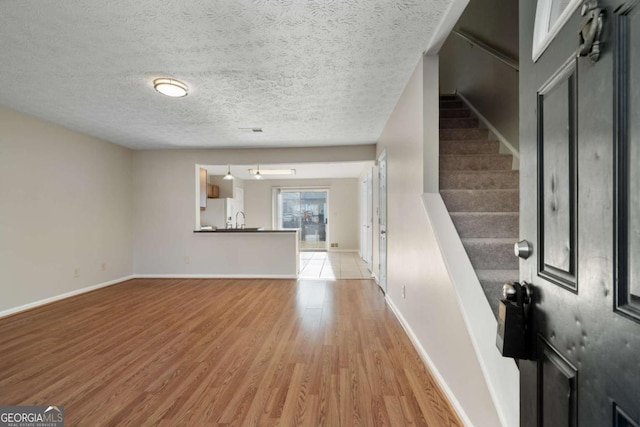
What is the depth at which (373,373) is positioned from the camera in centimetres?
195

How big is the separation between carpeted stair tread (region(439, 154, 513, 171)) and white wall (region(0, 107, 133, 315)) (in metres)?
4.76

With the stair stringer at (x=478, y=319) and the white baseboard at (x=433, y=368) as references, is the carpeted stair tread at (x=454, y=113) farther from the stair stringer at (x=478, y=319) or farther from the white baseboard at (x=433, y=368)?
the white baseboard at (x=433, y=368)

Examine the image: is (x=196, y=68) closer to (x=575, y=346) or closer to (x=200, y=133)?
(x=200, y=133)

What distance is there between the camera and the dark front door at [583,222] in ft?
1.54

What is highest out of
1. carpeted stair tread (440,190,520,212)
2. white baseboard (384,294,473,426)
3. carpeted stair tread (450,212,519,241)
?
carpeted stair tread (440,190,520,212)

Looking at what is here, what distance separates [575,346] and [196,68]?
9.07ft

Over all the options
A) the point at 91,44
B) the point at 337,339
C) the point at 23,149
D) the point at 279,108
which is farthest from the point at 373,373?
the point at 23,149

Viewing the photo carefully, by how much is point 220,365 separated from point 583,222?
2.30 meters

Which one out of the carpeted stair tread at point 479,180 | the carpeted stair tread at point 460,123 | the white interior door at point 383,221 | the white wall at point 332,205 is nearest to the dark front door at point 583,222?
the carpeted stair tread at point 479,180

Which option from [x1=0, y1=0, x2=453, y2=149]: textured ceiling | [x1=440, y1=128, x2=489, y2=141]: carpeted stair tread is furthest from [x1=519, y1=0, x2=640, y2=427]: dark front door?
[x1=440, y1=128, x2=489, y2=141]: carpeted stair tread

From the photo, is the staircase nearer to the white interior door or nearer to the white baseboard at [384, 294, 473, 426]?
the white baseboard at [384, 294, 473, 426]

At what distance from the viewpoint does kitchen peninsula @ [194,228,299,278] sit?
4.83 m

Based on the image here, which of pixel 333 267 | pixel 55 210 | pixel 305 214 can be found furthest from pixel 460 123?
pixel 305 214

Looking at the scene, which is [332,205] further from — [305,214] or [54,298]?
[54,298]
